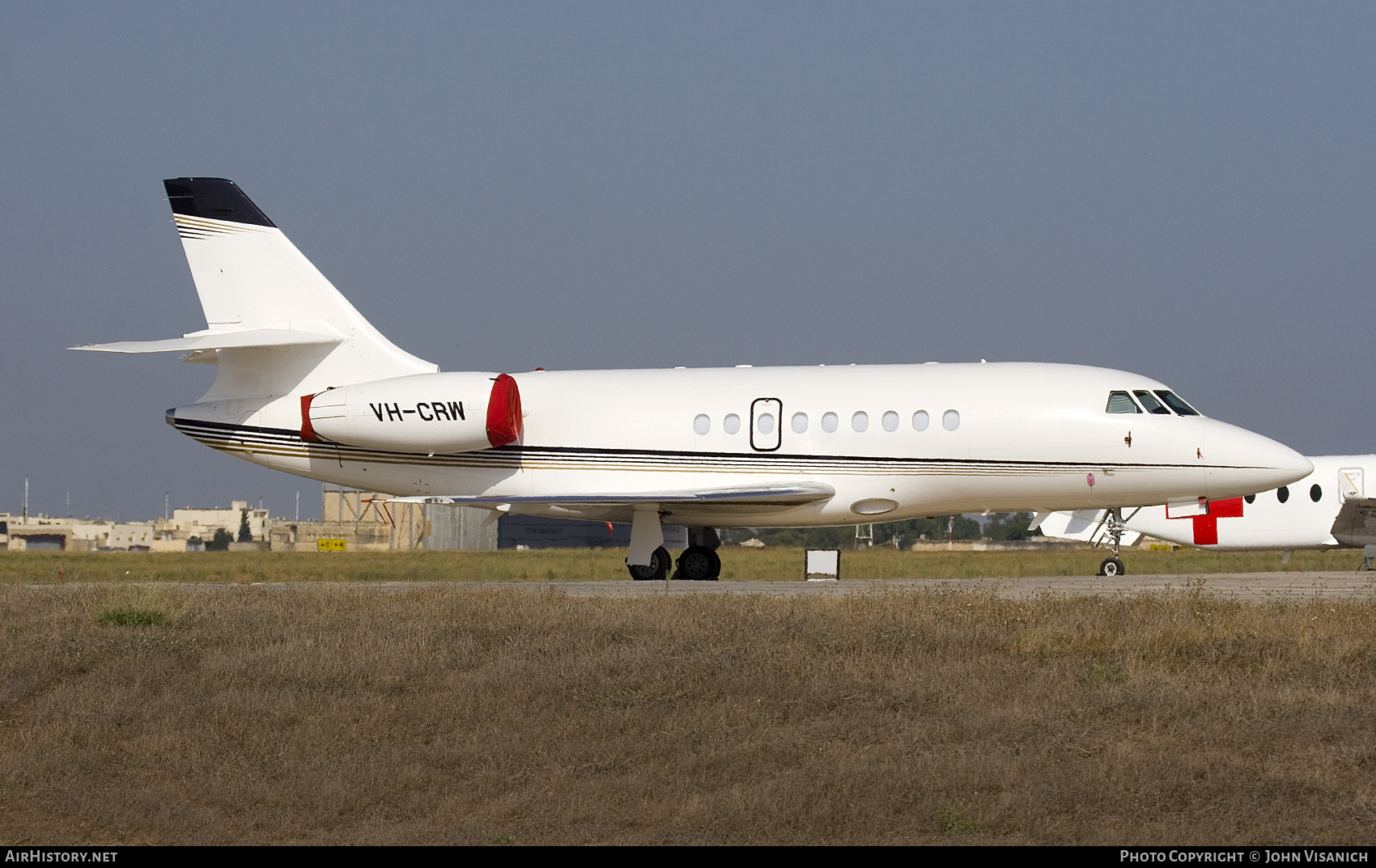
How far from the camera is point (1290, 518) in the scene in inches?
1253

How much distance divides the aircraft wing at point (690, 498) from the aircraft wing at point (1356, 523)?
14.5 meters

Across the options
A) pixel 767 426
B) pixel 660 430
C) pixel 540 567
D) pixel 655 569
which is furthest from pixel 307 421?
pixel 540 567

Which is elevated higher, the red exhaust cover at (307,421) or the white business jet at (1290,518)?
the red exhaust cover at (307,421)

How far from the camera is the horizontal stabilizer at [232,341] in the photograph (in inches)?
858

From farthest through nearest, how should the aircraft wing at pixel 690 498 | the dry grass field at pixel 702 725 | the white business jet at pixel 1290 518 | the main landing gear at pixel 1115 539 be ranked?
the white business jet at pixel 1290 518 → the main landing gear at pixel 1115 539 → the aircraft wing at pixel 690 498 → the dry grass field at pixel 702 725

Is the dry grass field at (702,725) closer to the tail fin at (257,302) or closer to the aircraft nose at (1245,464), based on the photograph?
the aircraft nose at (1245,464)

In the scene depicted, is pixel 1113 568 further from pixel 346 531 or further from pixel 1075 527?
pixel 346 531

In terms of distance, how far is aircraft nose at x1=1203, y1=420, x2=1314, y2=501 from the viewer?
2047cm

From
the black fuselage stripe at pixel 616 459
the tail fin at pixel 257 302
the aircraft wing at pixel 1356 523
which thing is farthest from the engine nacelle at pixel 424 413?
the aircraft wing at pixel 1356 523

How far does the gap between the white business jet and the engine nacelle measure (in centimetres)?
1453

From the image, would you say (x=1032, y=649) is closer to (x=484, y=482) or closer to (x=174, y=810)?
(x=174, y=810)

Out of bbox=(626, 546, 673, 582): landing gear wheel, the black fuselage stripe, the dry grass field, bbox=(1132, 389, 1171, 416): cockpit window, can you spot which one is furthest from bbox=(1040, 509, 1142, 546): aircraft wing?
the dry grass field

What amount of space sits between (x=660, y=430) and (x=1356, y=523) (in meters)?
17.2

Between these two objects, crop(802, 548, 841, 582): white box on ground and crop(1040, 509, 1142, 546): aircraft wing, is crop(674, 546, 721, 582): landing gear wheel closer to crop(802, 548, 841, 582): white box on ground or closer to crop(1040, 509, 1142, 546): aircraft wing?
crop(802, 548, 841, 582): white box on ground
